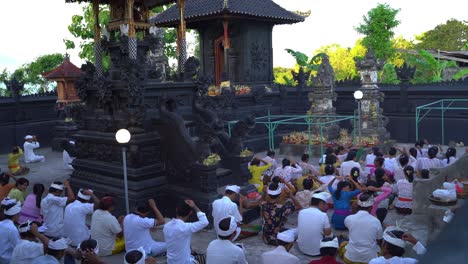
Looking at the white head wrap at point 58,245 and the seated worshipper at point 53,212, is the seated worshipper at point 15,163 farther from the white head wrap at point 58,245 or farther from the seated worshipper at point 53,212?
the white head wrap at point 58,245

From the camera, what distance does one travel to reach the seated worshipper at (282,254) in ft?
19.5

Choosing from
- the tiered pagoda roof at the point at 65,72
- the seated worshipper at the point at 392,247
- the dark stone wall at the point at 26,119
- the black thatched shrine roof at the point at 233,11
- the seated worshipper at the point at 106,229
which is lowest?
the seated worshipper at the point at 106,229

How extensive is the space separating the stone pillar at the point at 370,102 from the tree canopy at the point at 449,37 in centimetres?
3102

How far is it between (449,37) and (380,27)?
13773mm

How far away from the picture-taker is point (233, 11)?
20828 mm

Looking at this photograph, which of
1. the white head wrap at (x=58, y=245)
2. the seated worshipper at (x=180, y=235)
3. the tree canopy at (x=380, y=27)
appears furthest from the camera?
the tree canopy at (x=380, y=27)

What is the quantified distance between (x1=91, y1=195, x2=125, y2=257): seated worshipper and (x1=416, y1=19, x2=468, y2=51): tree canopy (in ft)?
148

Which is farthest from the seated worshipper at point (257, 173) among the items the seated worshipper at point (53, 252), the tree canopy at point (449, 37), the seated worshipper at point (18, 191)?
the tree canopy at point (449, 37)

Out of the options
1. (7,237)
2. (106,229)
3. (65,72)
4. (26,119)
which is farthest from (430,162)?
(26,119)

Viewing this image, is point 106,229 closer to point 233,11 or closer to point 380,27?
point 233,11

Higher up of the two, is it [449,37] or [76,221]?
[449,37]

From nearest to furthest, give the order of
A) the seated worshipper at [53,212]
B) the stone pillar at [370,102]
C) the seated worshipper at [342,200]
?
the seated worshipper at [53,212]
the seated worshipper at [342,200]
the stone pillar at [370,102]

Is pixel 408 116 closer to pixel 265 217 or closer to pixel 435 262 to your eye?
pixel 265 217

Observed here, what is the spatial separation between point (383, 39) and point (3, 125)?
29469 mm
